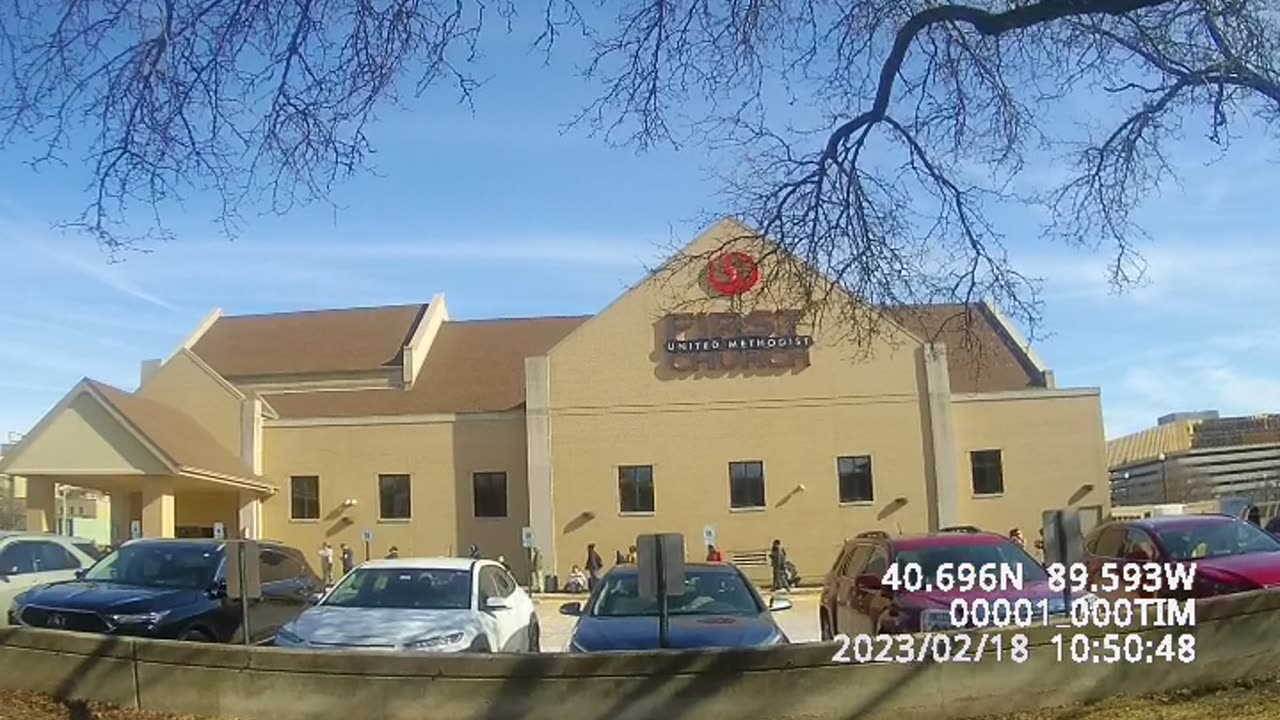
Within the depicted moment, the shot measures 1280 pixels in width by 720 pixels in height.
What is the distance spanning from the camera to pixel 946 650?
8.99 metres

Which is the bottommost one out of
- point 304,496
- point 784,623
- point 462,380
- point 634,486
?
point 784,623

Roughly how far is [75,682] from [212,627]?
364 cm

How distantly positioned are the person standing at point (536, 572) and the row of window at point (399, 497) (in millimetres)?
2470

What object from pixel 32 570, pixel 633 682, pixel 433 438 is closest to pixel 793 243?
pixel 633 682

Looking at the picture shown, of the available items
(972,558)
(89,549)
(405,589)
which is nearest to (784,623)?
(972,558)

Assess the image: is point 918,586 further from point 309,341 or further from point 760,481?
point 309,341

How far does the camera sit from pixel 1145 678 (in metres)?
8.99

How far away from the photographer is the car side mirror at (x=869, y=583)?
12.7 metres

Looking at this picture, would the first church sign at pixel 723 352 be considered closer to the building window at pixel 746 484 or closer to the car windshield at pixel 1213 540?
the building window at pixel 746 484

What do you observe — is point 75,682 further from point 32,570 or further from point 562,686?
point 32,570

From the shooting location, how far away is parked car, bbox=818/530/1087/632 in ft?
38.1

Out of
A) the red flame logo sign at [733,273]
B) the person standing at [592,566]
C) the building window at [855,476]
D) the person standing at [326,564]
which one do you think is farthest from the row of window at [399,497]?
the red flame logo sign at [733,273]

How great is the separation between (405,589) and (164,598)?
8.92ft
